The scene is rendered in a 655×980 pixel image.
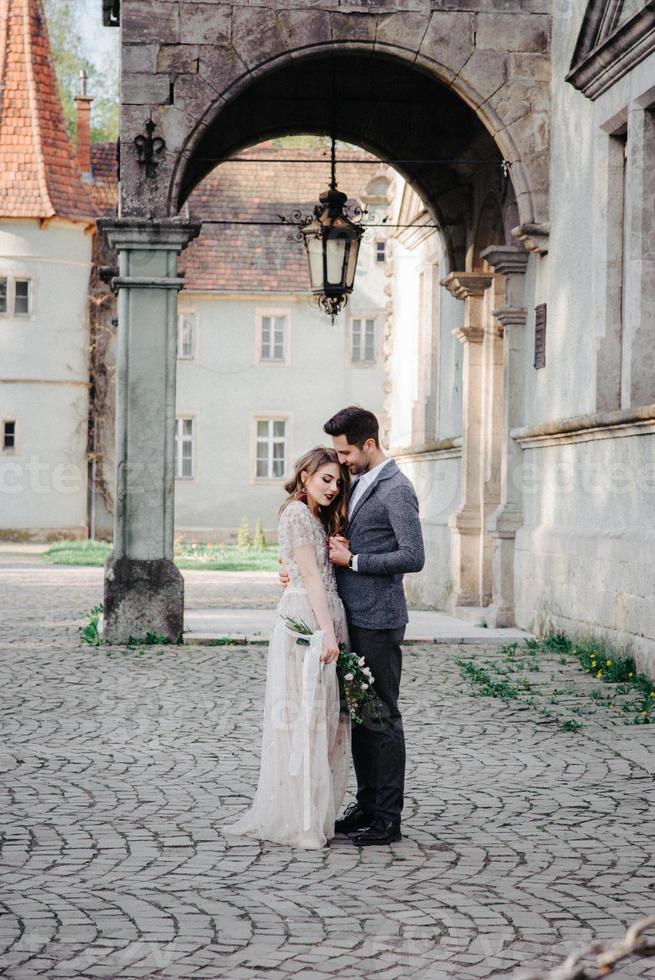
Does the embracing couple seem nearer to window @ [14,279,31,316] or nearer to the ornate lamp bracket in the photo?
the ornate lamp bracket

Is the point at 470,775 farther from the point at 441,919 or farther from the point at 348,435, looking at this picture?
the point at 441,919

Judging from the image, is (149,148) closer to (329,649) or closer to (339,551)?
(339,551)

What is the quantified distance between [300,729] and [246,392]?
3532 cm

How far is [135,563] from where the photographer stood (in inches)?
492

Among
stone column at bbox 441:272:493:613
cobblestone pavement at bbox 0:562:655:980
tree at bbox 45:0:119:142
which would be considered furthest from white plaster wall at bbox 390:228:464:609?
tree at bbox 45:0:119:142

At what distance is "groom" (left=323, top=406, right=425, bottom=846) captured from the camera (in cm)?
590

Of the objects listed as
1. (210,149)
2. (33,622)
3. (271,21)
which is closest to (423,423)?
(210,149)

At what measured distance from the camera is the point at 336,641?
232 inches

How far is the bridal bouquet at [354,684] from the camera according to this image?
5.85 m

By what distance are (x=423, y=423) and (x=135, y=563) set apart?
6.96 meters

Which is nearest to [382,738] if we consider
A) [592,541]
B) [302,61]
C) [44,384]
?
[592,541]

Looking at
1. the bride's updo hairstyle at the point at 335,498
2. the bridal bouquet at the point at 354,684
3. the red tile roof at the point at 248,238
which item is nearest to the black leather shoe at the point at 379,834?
the bridal bouquet at the point at 354,684

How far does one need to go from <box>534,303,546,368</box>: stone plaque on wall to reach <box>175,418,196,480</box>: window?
27816mm

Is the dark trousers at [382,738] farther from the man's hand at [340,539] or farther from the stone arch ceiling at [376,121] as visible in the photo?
the stone arch ceiling at [376,121]
